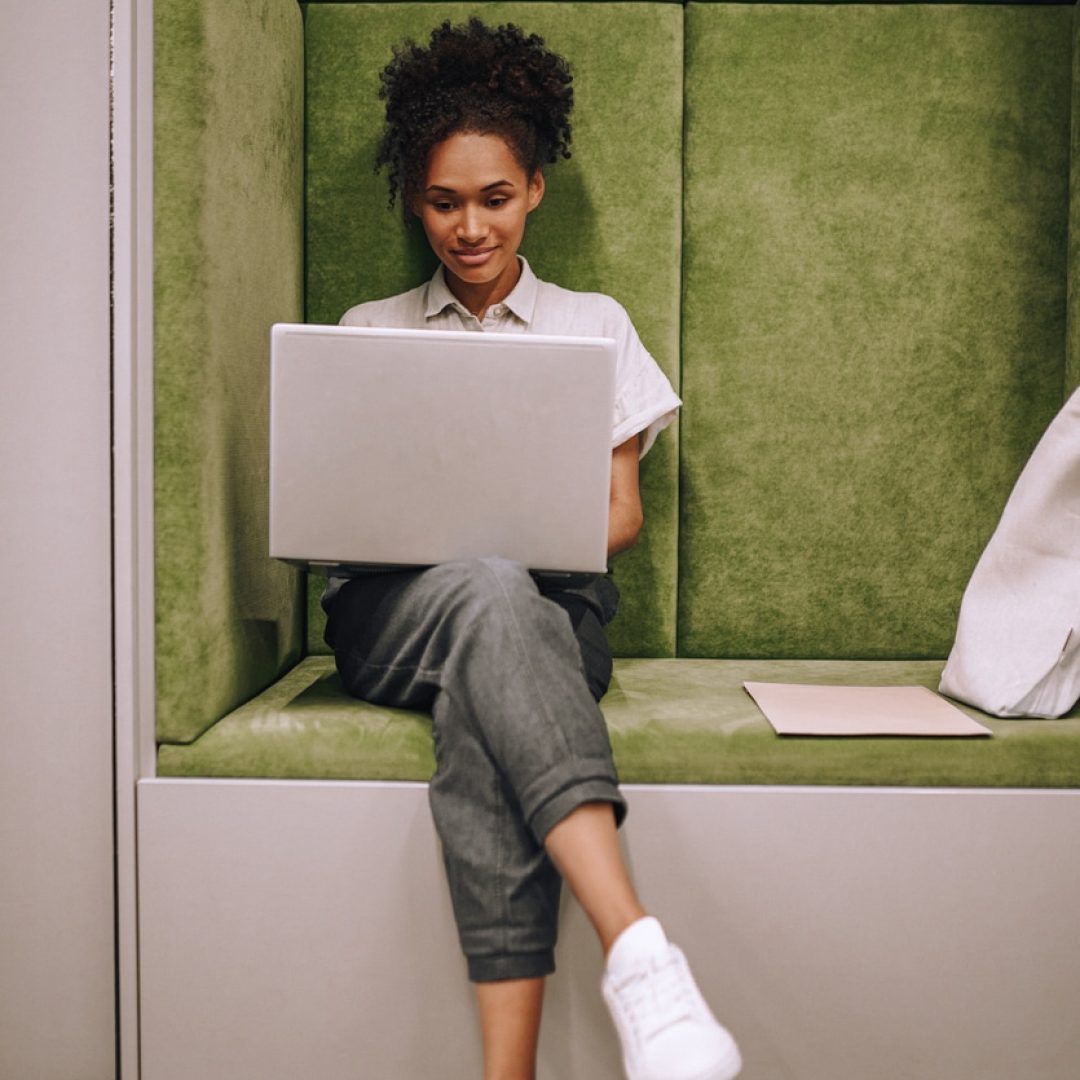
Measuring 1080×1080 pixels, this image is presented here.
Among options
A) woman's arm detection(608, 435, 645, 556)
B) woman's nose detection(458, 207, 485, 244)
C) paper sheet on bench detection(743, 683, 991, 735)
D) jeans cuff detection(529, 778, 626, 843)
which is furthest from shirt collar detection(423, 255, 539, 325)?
jeans cuff detection(529, 778, 626, 843)

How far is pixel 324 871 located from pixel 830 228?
48.5 inches

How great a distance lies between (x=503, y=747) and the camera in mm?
943

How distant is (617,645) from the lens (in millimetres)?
1594

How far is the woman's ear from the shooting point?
1.47m

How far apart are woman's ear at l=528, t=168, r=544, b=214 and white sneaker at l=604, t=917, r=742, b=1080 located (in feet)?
3.44

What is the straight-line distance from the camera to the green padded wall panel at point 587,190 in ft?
5.11

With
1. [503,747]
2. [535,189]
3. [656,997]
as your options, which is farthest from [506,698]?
[535,189]

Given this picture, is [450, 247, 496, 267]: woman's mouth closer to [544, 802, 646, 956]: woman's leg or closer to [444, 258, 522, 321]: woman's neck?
[444, 258, 522, 321]: woman's neck

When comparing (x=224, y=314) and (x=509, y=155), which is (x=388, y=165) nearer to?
(x=509, y=155)

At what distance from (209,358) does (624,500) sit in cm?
60

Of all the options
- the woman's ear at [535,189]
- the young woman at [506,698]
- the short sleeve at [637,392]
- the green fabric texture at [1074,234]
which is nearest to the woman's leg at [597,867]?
the young woman at [506,698]

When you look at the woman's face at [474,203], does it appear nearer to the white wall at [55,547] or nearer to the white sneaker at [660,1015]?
the white wall at [55,547]

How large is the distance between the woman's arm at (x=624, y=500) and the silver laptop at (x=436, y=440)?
337mm

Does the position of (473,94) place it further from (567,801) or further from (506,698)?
(567,801)
